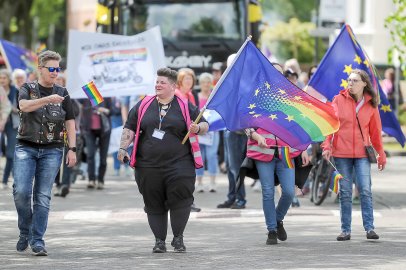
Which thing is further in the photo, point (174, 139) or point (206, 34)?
point (206, 34)

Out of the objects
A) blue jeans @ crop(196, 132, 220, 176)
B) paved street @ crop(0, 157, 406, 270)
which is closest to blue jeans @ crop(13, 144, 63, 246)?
paved street @ crop(0, 157, 406, 270)

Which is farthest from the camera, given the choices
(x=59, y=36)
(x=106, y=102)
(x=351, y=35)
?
(x=59, y=36)

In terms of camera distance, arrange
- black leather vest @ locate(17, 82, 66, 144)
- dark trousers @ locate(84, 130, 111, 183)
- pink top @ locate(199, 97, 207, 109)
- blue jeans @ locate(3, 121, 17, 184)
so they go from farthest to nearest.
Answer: dark trousers @ locate(84, 130, 111, 183) < blue jeans @ locate(3, 121, 17, 184) < pink top @ locate(199, 97, 207, 109) < black leather vest @ locate(17, 82, 66, 144)

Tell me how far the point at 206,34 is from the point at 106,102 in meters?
6.27

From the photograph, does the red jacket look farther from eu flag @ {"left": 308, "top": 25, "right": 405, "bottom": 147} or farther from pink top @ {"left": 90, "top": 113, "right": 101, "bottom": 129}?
pink top @ {"left": 90, "top": 113, "right": 101, "bottom": 129}

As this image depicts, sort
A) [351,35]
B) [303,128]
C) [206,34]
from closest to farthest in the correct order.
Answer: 1. [303,128]
2. [351,35]
3. [206,34]

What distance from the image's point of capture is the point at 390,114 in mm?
15398

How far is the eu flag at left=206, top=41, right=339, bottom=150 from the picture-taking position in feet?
41.2

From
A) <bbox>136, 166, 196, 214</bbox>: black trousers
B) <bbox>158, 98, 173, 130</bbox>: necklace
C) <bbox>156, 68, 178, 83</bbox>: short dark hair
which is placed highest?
<bbox>156, 68, 178, 83</bbox>: short dark hair

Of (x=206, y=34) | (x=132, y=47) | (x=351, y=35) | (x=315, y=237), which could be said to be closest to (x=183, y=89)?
(x=132, y=47)

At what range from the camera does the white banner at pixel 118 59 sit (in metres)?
18.8

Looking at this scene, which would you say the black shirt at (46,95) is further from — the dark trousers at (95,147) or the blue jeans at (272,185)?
the dark trousers at (95,147)

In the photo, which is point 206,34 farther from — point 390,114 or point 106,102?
point 390,114

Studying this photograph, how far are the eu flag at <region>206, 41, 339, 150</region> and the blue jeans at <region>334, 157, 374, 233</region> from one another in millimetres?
517
